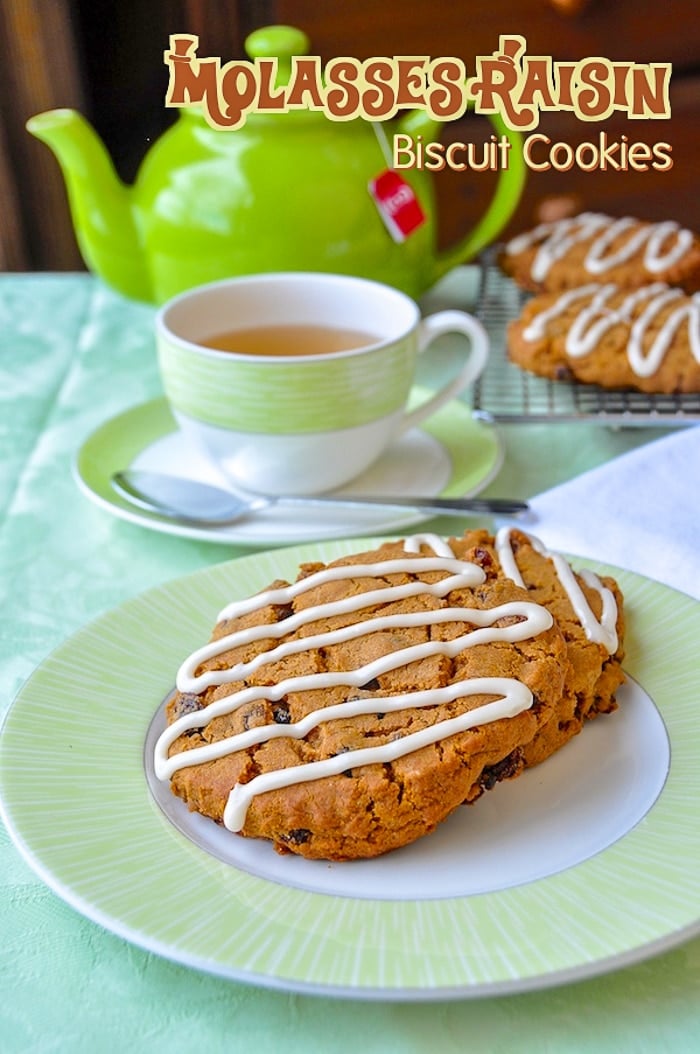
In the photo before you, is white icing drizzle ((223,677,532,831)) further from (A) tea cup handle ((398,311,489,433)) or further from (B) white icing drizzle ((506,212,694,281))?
(B) white icing drizzle ((506,212,694,281))

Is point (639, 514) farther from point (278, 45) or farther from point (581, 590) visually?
point (278, 45)

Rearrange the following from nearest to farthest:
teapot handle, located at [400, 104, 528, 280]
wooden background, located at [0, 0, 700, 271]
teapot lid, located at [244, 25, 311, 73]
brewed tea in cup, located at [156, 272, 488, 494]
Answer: brewed tea in cup, located at [156, 272, 488, 494], teapot lid, located at [244, 25, 311, 73], teapot handle, located at [400, 104, 528, 280], wooden background, located at [0, 0, 700, 271]

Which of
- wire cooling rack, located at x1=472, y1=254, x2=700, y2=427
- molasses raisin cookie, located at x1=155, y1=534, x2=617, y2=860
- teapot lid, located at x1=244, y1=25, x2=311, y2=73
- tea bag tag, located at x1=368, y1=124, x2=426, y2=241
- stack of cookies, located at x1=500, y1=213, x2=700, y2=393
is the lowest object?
wire cooling rack, located at x1=472, y1=254, x2=700, y2=427

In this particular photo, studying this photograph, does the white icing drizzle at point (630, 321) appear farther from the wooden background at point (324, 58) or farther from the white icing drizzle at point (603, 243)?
the wooden background at point (324, 58)

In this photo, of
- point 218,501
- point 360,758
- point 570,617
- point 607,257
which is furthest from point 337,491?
point 607,257

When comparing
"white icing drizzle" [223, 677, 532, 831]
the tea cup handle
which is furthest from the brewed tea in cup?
"white icing drizzle" [223, 677, 532, 831]

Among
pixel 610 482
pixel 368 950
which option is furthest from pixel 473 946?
pixel 610 482
